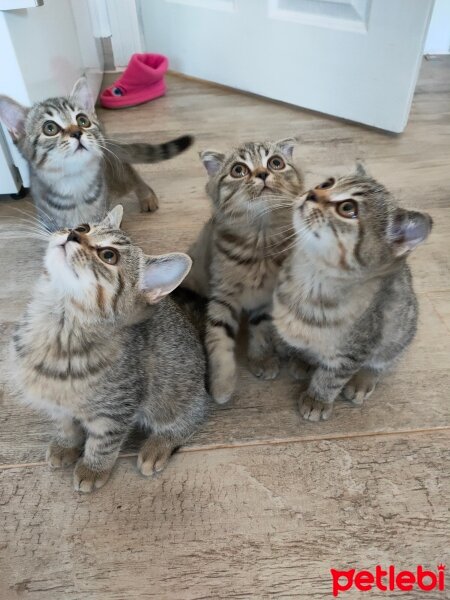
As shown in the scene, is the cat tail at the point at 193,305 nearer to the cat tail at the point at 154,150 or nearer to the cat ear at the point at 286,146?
the cat ear at the point at 286,146

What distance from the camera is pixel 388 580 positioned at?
881 millimetres

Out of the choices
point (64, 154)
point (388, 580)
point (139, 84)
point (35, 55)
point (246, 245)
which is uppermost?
point (35, 55)

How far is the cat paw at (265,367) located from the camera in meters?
1.22

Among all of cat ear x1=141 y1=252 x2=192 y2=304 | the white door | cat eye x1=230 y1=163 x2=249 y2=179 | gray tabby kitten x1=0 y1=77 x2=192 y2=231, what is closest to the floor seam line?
cat ear x1=141 y1=252 x2=192 y2=304

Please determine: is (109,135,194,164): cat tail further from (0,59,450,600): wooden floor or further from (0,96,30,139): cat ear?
(0,59,450,600): wooden floor

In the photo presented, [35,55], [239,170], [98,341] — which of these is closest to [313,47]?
[35,55]

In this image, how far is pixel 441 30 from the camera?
2660 millimetres

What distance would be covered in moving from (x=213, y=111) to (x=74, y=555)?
6.53ft

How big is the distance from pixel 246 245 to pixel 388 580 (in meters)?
0.74

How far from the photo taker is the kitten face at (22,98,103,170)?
129 centimetres

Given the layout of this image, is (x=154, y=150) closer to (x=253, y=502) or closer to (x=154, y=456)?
(x=154, y=456)

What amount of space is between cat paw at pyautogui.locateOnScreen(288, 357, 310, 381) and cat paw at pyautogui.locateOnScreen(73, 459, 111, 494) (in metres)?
0.50

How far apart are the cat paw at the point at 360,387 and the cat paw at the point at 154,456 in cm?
44

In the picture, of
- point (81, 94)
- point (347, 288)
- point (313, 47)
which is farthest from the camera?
point (313, 47)
